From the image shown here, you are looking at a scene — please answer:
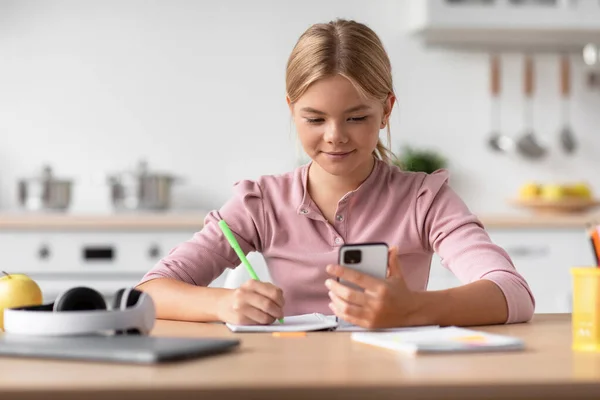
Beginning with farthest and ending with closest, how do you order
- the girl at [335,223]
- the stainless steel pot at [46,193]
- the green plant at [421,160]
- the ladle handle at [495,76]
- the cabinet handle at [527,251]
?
A: the ladle handle at [495,76] < the green plant at [421,160] < the stainless steel pot at [46,193] < the cabinet handle at [527,251] < the girl at [335,223]

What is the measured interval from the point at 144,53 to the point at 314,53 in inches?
88.2

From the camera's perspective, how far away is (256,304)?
1201mm

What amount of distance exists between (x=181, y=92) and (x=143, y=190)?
1.79 feet

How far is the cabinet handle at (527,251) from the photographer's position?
10.2 ft

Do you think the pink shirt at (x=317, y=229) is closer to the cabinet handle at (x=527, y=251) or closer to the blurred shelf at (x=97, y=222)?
the blurred shelf at (x=97, y=222)

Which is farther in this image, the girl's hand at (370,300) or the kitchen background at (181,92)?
the kitchen background at (181,92)

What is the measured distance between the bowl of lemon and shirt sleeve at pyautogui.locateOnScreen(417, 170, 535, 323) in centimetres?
182

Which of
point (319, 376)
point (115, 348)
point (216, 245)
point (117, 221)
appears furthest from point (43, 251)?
point (319, 376)

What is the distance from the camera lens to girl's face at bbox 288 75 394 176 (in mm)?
1431

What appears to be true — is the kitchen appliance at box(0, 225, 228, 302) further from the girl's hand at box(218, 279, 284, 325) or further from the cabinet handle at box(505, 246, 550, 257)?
the girl's hand at box(218, 279, 284, 325)

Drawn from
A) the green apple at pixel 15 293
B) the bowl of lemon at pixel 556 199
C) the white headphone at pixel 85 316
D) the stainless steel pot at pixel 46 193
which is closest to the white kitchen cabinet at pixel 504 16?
the bowl of lemon at pixel 556 199

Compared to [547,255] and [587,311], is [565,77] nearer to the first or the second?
[547,255]

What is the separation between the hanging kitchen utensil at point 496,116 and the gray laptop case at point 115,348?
9.44 ft

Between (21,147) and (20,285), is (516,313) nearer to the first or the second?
(20,285)
